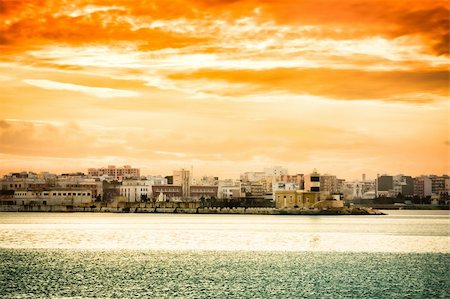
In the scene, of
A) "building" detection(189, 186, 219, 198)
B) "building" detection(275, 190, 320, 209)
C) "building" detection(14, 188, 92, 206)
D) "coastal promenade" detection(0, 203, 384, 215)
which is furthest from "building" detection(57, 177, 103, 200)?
"building" detection(275, 190, 320, 209)

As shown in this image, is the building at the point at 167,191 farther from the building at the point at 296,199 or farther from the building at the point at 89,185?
the building at the point at 296,199

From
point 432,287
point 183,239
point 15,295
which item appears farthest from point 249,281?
point 183,239

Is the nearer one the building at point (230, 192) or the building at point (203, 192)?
the building at point (203, 192)

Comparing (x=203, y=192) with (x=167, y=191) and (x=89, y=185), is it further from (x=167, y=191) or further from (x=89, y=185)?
(x=89, y=185)

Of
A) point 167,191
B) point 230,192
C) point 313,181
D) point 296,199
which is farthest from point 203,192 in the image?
point 313,181

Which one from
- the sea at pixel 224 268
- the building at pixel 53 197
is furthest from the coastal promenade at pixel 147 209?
the sea at pixel 224 268

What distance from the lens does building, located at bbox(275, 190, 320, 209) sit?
4281 inches

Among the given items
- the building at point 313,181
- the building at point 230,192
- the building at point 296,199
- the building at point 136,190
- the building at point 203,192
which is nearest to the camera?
the building at point 313,181

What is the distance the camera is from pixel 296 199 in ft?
367

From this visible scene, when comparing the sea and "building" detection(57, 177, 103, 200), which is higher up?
"building" detection(57, 177, 103, 200)

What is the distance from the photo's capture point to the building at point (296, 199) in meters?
109

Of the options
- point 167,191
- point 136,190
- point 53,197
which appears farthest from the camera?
point 167,191

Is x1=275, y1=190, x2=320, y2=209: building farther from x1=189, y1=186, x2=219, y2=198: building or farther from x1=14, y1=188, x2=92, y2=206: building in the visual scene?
x1=189, y1=186, x2=219, y2=198: building

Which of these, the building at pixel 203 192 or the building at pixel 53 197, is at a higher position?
the building at pixel 203 192
